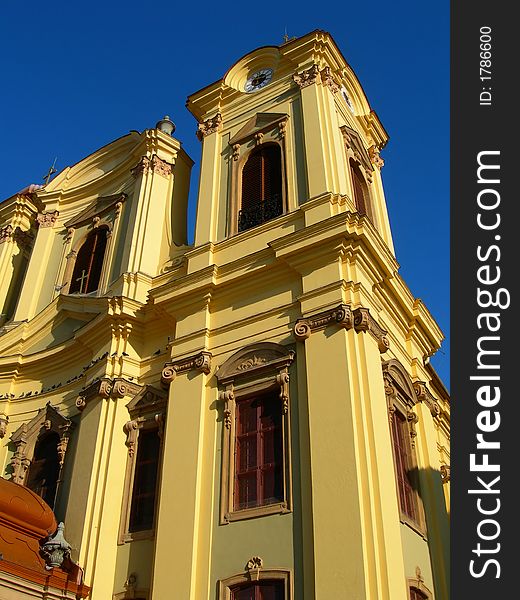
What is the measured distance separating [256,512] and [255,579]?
108 centimetres

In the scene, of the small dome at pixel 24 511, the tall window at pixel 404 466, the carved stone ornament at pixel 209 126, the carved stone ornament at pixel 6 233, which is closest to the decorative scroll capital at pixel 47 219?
the carved stone ornament at pixel 6 233

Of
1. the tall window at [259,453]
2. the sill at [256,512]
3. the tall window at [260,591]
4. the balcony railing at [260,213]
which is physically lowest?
the tall window at [260,591]

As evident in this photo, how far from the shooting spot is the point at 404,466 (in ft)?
43.2

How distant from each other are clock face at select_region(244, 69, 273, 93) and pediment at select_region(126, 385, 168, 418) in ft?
29.7

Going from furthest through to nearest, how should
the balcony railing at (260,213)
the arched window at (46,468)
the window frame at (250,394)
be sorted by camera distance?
the balcony railing at (260,213) → the arched window at (46,468) → the window frame at (250,394)

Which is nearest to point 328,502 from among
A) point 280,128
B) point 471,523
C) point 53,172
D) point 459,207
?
point 471,523

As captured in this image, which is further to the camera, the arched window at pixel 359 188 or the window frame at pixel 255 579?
the arched window at pixel 359 188

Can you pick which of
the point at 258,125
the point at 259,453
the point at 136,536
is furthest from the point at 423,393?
the point at 258,125

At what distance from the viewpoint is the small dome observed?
38.6 ft

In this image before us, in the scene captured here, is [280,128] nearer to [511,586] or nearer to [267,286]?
[267,286]

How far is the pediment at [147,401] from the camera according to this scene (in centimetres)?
1416

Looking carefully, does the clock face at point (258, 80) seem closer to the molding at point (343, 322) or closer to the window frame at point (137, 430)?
the molding at point (343, 322)

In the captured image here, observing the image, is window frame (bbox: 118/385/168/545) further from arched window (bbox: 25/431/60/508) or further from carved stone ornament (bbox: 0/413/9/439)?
carved stone ornament (bbox: 0/413/9/439)

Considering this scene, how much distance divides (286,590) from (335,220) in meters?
Result: 6.72
